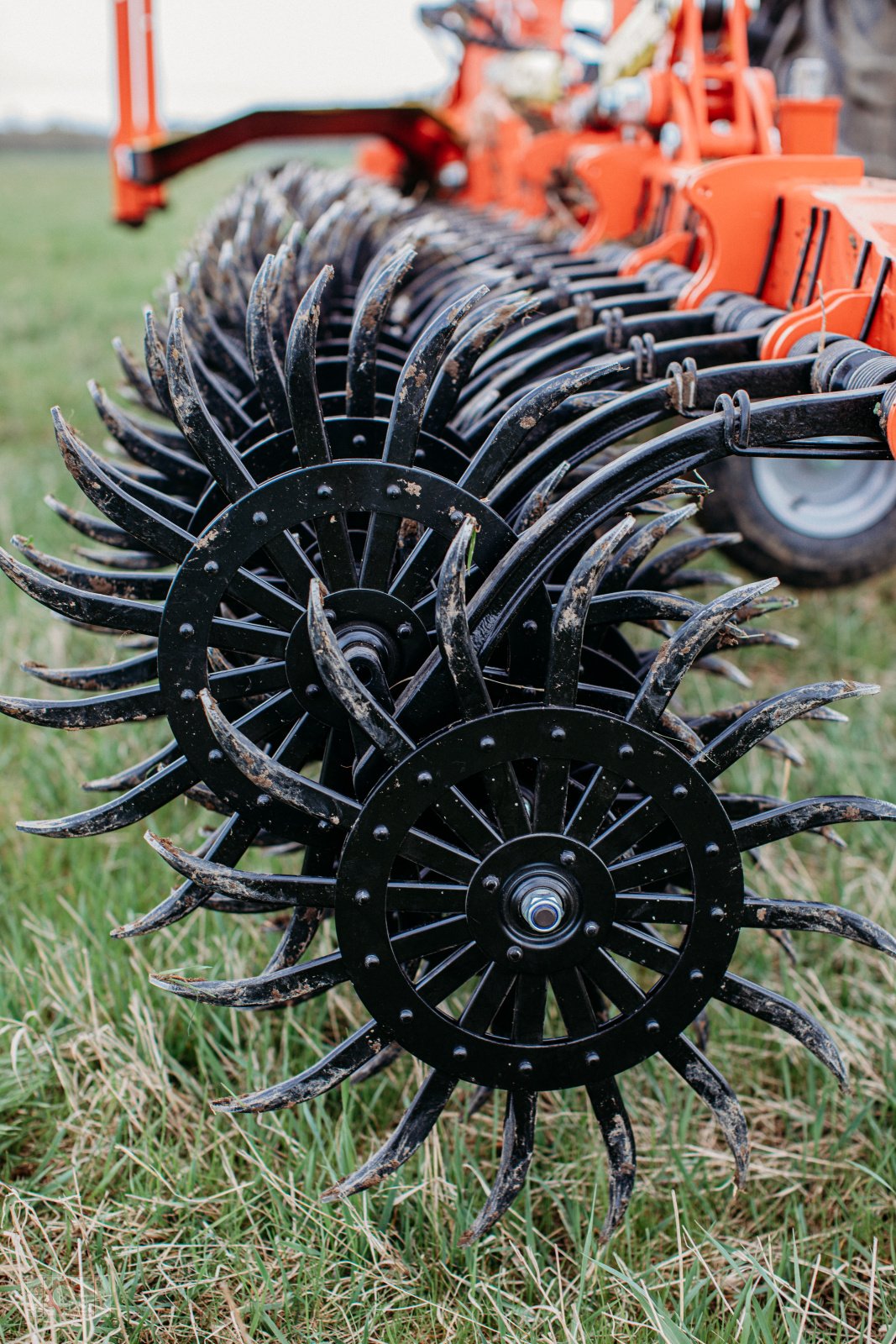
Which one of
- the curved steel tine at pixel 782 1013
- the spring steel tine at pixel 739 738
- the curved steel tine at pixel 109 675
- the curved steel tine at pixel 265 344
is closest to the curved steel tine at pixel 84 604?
the curved steel tine at pixel 109 675

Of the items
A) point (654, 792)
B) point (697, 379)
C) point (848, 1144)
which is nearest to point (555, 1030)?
point (848, 1144)

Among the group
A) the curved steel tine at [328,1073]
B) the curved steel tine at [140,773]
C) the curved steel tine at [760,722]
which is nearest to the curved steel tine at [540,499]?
the curved steel tine at [760,722]

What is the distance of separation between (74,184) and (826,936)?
81.4 feet

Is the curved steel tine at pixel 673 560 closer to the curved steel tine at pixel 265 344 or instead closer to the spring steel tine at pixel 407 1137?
the curved steel tine at pixel 265 344

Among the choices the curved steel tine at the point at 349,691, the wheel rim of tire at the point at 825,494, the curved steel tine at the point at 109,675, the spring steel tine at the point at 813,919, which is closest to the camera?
the curved steel tine at the point at 349,691

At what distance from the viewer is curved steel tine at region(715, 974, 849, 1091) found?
1548 mm

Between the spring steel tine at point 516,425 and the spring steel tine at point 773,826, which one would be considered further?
the spring steel tine at point 516,425

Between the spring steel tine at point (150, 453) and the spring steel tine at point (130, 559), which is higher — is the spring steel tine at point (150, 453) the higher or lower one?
the higher one

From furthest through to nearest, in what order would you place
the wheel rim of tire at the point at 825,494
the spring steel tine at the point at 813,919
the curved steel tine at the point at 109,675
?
the wheel rim of tire at the point at 825,494 < the curved steel tine at the point at 109,675 < the spring steel tine at the point at 813,919

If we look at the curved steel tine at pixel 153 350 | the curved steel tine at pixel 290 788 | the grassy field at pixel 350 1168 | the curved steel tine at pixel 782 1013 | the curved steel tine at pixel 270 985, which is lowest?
the grassy field at pixel 350 1168

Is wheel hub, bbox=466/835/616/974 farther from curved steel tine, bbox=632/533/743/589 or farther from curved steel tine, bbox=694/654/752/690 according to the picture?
curved steel tine, bbox=694/654/752/690

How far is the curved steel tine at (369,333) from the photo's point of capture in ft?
5.51

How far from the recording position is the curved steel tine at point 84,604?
1634 millimetres

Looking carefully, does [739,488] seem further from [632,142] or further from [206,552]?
[206,552]
